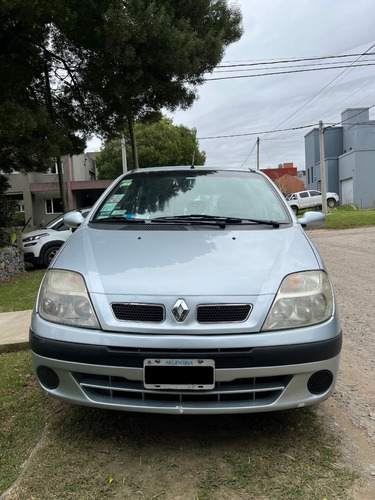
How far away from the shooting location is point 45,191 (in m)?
27.3

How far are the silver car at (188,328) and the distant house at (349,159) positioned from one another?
30527 mm

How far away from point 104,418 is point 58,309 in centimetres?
82

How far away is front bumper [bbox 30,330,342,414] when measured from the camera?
1924 millimetres

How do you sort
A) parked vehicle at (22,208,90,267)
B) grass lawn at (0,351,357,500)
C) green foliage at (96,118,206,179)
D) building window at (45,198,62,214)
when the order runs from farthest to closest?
green foliage at (96,118,206,179), building window at (45,198,62,214), parked vehicle at (22,208,90,267), grass lawn at (0,351,357,500)

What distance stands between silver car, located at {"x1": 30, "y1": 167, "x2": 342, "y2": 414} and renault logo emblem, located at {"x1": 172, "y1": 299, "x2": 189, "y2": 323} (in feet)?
0.04

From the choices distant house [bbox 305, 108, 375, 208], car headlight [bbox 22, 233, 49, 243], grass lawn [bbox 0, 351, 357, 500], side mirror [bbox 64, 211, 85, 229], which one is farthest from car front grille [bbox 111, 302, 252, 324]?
distant house [bbox 305, 108, 375, 208]

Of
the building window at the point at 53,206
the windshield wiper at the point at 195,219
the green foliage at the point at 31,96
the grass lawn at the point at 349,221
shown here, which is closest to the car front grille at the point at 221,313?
the windshield wiper at the point at 195,219

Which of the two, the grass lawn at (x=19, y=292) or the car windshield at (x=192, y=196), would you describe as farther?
the grass lawn at (x=19, y=292)

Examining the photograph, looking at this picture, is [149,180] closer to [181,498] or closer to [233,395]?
[233,395]

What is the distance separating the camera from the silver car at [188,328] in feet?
6.34

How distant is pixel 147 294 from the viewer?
2.04m

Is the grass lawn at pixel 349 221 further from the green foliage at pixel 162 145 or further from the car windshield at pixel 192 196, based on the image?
the green foliage at pixel 162 145

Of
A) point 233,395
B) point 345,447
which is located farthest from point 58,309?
point 345,447

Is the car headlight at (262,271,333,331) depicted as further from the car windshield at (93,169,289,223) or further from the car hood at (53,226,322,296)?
the car windshield at (93,169,289,223)
